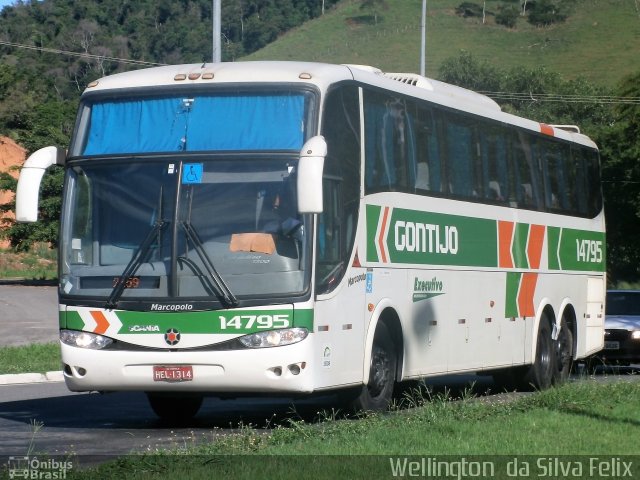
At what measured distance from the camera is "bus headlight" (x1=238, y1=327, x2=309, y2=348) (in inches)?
467

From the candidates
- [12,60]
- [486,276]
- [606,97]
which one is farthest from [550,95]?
[486,276]

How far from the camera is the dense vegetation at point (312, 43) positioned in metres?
87.9

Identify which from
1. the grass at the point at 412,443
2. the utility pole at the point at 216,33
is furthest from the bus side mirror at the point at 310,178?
the utility pole at the point at 216,33

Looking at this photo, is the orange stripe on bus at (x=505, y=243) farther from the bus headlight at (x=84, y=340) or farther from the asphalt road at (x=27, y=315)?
the asphalt road at (x=27, y=315)

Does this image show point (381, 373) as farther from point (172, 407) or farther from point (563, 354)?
point (563, 354)

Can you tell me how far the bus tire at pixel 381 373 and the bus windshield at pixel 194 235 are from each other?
184 cm

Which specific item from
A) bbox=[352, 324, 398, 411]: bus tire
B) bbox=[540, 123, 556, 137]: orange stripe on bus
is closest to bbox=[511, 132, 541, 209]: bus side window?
bbox=[540, 123, 556, 137]: orange stripe on bus

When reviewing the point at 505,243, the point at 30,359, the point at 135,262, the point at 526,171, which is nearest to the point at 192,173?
the point at 135,262

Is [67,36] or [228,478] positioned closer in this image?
[228,478]

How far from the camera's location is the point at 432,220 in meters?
14.8

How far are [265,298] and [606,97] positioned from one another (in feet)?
253

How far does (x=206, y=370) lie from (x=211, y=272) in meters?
0.88

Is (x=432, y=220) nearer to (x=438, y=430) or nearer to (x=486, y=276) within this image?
(x=486, y=276)

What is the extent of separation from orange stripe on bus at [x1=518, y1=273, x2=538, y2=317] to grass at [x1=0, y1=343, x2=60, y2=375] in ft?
25.1
